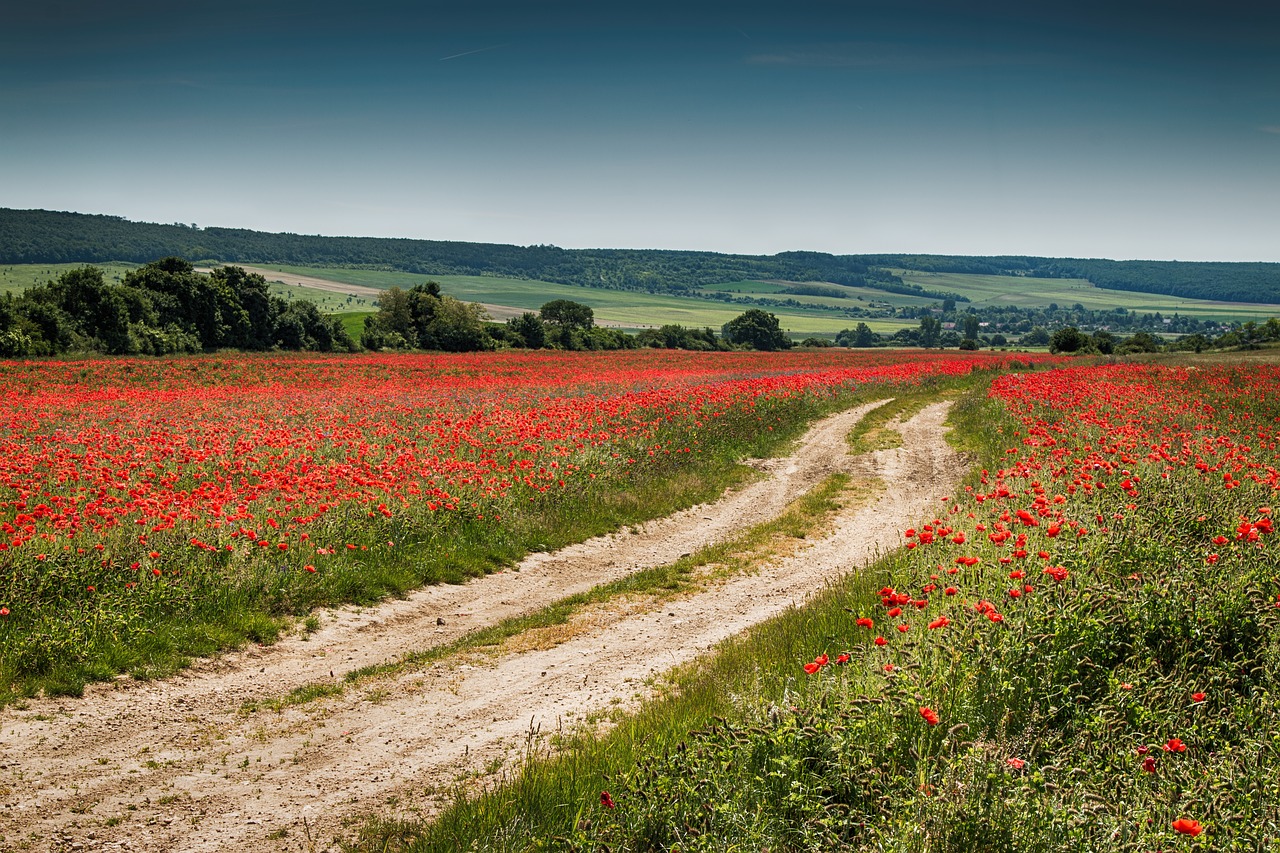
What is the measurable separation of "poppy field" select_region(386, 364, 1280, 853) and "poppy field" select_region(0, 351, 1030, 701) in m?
4.51

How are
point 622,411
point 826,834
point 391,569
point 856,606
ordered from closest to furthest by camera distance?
point 826,834 → point 856,606 → point 391,569 → point 622,411

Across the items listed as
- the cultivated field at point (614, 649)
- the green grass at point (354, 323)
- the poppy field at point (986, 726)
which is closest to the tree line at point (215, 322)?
the green grass at point (354, 323)

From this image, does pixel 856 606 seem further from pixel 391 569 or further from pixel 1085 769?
pixel 391 569

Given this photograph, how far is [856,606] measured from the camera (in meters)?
7.88

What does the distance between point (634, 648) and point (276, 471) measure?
273 inches

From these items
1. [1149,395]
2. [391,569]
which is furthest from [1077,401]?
[391,569]

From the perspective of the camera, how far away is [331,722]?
6367 millimetres

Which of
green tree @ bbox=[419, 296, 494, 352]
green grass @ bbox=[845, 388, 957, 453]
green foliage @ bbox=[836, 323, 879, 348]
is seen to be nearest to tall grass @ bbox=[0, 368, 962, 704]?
green grass @ bbox=[845, 388, 957, 453]

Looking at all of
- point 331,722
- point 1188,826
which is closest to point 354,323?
point 331,722

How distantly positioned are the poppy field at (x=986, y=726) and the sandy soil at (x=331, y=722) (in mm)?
774

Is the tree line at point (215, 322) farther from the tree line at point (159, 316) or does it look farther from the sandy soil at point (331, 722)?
the sandy soil at point (331, 722)

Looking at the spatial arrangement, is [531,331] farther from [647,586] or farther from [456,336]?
[647,586]

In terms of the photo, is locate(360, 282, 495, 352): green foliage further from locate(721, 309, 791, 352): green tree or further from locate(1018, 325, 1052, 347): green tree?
locate(1018, 325, 1052, 347): green tree

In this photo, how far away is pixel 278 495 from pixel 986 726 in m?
9.23
